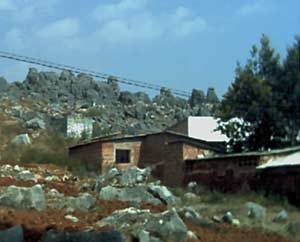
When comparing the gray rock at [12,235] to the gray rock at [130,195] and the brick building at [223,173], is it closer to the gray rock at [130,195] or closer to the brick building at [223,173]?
the brick building at [223,173]

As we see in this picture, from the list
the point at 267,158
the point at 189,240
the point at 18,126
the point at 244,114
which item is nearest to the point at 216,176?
the point at 189,240

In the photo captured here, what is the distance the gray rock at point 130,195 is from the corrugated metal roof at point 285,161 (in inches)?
395

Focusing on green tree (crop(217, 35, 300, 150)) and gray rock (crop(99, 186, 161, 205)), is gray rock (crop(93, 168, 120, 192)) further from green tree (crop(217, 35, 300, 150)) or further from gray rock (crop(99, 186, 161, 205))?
green tree (crop(217, 35, 300, 150))

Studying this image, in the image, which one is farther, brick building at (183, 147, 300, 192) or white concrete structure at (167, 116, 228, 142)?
white concrete structure at (167, 116, 228, 142)

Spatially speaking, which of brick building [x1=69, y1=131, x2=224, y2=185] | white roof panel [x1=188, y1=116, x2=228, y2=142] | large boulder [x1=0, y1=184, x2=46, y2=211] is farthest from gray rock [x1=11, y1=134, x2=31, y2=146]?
large boulder [x1=0, y1=184, x2=46, y2=211]

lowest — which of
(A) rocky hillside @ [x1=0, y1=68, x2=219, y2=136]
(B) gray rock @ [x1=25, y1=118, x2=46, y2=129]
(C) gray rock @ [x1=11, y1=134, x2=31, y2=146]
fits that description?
(C) gray rock @ [x1=11, y1=134, x2=31, y2=146]

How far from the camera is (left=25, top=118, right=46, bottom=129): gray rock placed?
49031 mm

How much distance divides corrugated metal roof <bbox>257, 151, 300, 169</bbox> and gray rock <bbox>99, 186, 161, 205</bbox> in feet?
32.9

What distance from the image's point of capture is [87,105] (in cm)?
5681

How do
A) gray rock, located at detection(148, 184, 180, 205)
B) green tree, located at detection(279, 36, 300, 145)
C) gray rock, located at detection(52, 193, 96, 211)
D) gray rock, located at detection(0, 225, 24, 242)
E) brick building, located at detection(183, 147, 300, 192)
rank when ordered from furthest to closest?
gray rock, located at detection(148, 184, 180, 205), gray rock, located at detection(52, 193, 96, 211), brick building, located at detection(183, 147, 300, 192), gray rock, located at detection(0, 225, 24, 242), green tree, located at detection(279, 36, 300, 145)

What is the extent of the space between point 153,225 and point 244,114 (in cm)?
614

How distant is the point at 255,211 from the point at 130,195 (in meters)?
6.23

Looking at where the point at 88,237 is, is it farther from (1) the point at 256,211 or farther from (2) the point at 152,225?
(1) the point at 256,211

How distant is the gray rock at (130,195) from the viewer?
21.5 metres
